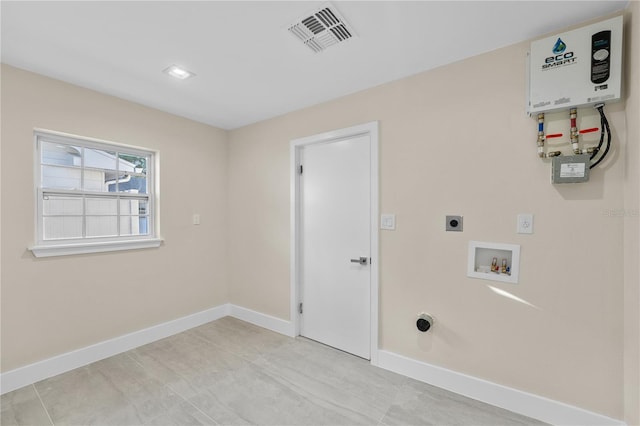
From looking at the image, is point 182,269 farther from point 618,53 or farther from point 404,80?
point 618,53

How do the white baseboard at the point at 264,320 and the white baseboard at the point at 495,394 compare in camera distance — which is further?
the white baseboard at the point at 264,320

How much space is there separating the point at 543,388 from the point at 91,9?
3.58 meters

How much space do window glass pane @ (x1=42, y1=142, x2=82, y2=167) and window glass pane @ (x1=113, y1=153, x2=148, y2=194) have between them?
346 millimetres

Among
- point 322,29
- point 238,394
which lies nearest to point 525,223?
point 322,29

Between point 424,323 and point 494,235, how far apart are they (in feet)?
2.75

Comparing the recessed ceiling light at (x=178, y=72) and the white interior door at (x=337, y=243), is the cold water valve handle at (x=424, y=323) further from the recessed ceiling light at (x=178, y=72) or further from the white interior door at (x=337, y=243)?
the recessed ceiling light at (x=178, y=72)

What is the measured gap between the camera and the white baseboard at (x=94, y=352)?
2.12 metres

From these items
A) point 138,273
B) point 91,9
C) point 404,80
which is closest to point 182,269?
point 138,273

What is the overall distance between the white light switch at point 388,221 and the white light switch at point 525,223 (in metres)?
0.87

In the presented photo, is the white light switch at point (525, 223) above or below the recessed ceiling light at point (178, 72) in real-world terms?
below

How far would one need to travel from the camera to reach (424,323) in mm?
2141

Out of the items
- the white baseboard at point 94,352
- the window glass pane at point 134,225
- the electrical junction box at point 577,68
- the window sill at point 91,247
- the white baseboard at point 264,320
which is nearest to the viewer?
the electrical junction box at point 577,68

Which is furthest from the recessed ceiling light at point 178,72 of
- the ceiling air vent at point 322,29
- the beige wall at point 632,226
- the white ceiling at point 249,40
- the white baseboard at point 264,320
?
the beige wall at point 632,226

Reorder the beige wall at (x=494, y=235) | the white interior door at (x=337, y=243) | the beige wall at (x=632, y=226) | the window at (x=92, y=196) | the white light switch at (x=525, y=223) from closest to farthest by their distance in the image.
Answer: the beige wall at (x=632, y=226)
the beige wall at (x=494, y=235)
the white light switch at (x=525, y=223)
the window at (x=92, y=196)
the white interior door at (x=337, y=243)
